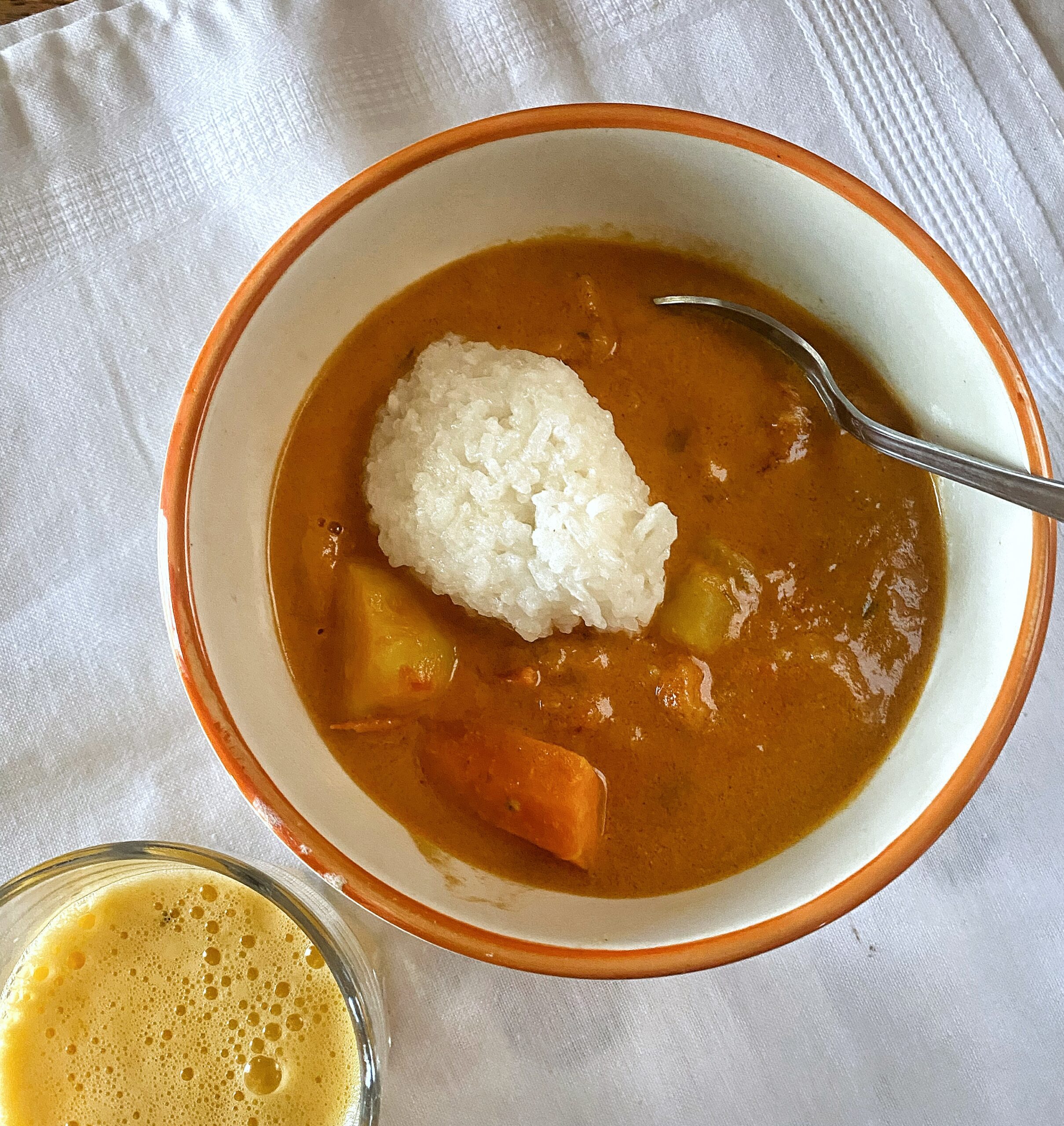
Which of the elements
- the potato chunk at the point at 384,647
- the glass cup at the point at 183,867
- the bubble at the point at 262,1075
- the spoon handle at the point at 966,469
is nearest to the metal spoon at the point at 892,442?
the spoon handle at the point at 966,469

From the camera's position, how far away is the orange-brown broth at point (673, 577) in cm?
144

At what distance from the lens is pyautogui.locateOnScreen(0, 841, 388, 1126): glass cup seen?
1320 millimetres

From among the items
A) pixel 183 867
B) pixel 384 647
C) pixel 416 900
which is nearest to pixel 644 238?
pixel 384 647

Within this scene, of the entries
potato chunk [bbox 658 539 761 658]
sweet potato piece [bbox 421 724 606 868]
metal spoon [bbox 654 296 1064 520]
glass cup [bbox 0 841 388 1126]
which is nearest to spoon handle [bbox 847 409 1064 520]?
metal spoon [bbox 654 296 1064 520]

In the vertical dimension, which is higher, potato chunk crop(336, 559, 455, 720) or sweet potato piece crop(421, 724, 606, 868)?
potato chunk crop(336, 559, 455, 720)

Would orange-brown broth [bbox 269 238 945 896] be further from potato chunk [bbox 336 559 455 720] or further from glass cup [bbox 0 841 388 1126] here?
glass cup [bbox 0 841 388 1126]

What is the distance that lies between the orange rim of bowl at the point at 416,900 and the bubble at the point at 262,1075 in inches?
16.2

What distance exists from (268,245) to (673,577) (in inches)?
32.2

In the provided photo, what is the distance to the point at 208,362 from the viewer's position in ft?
4.15

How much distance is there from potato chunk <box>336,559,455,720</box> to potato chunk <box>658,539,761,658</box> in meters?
0.33

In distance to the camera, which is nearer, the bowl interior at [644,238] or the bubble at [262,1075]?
the bowl interior at [644,238]

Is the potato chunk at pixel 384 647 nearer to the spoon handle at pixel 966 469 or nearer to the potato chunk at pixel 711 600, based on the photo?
the potato chunk at pixel 711 600

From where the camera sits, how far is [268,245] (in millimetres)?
1587

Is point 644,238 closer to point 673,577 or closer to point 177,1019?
point 673,577
